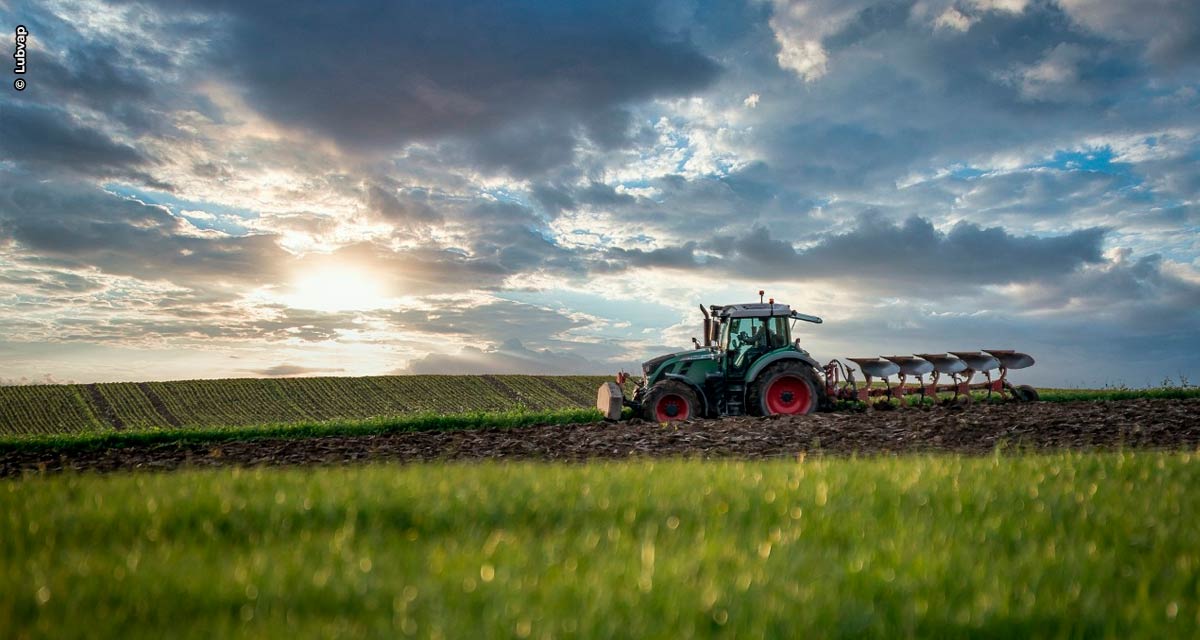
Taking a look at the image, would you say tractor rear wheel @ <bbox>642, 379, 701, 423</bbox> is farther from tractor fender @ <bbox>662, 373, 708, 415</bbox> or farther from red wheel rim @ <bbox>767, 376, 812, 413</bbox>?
red wheel rim @ <bbox>767, 376, 812, 413</bbox>

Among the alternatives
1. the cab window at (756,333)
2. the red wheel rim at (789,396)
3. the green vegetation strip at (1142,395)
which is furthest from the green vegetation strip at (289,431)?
the green vegetation strip at (1142,395)

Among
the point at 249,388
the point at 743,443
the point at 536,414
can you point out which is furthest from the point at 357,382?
the point at 743,443

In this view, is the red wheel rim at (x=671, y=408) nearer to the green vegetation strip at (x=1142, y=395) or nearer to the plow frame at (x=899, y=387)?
the plow frame at (x=899, y=387)

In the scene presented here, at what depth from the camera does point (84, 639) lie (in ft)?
12.5

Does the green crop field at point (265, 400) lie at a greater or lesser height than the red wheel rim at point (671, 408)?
lesser

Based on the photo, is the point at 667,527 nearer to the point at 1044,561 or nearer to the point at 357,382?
the point at 1044,561

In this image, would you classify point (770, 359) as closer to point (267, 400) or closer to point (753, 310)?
point (753, 310)

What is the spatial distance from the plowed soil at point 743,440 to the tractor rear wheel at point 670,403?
79 cm

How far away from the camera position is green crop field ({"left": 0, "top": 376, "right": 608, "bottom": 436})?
35219mm

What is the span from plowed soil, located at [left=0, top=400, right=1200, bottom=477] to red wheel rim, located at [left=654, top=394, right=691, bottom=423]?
98 centimetres

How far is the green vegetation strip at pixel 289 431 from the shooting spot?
21141 millimetres

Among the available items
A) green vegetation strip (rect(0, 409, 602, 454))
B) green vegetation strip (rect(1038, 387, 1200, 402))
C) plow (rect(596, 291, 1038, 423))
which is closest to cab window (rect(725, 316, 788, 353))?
plow (rect(596, 291, 1038, 423))

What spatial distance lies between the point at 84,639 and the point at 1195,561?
22.2ft

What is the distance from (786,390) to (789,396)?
0.19 metres
